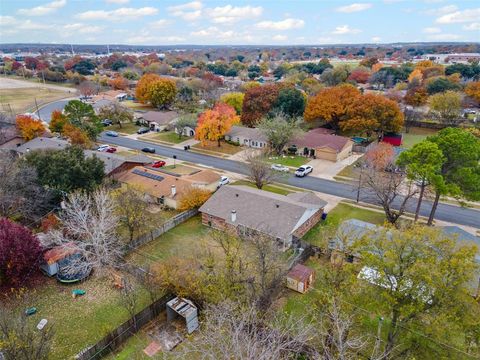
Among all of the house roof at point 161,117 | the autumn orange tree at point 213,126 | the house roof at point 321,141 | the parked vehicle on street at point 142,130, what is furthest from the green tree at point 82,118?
the house roof at point 321,141

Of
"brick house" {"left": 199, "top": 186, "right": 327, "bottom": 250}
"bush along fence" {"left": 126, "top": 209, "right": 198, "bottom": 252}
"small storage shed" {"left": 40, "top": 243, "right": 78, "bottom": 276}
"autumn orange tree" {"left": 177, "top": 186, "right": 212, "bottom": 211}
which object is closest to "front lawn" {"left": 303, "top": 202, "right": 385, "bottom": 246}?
"brick house" {"left": 199, "top": 186, "right": 327, "bottom": 250}

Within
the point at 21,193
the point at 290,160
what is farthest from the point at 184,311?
the point at 290,160

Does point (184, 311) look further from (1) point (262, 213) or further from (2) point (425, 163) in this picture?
(2) point (425, 163)

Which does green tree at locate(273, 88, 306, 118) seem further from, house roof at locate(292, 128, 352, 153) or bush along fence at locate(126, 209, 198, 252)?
bush along fence at locate(126, 209, 198, 252)

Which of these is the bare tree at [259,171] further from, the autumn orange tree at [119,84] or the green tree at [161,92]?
the autumn orange tree at [119,84]

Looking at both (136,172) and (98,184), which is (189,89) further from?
(98,184)

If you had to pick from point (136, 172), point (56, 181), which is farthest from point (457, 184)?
point (56, 181)
